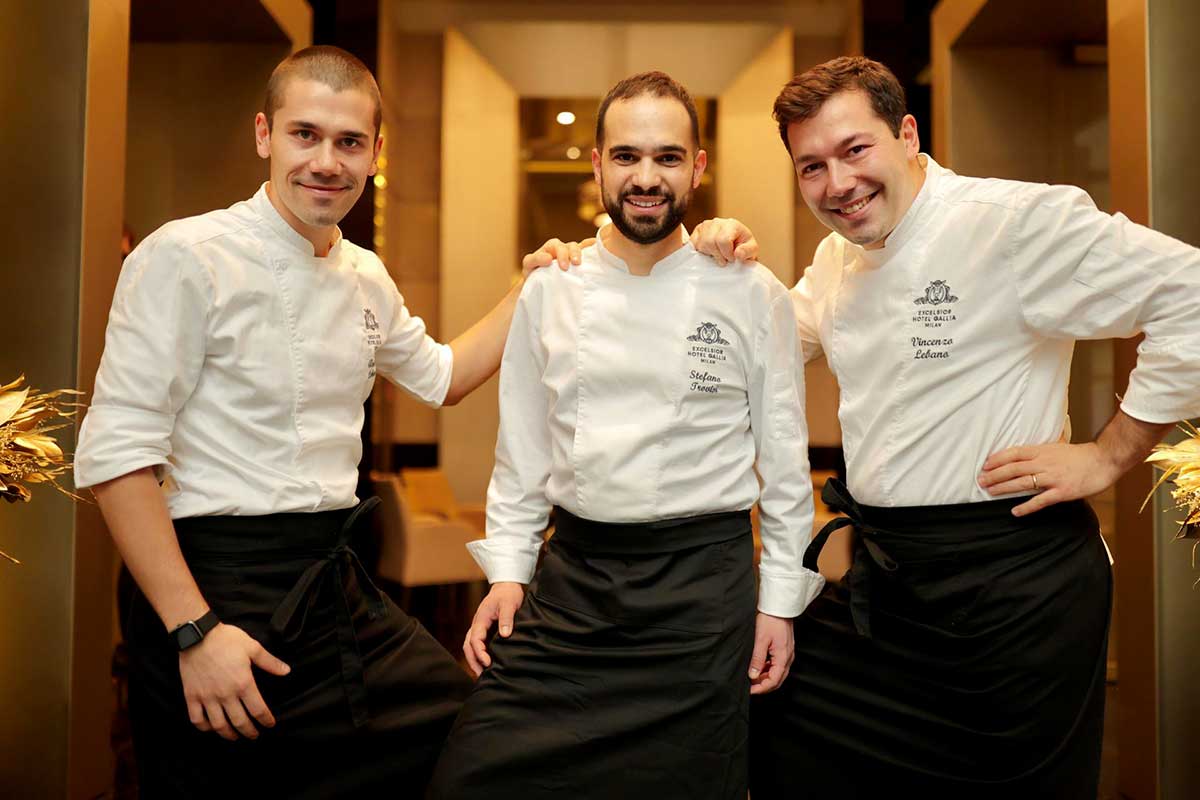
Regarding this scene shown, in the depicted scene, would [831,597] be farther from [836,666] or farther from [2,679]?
[2,679]

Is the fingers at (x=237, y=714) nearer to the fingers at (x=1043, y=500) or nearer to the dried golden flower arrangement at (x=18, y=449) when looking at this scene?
the dried golden flower arrangement at (x=18, y=449)

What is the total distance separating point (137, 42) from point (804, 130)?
3954 millimetres

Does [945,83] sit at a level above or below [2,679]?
above

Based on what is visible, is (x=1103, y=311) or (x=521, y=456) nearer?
(x=1103, y=311)

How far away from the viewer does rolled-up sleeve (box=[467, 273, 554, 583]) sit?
222 centimetres

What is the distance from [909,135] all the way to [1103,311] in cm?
53

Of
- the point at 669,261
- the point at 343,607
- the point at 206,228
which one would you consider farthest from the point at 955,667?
the point at 206,228

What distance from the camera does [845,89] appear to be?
2.06 m

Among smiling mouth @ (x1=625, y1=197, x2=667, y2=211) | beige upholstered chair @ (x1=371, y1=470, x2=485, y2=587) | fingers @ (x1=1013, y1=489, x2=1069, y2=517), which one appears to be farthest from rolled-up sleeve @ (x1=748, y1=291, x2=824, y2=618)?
beige upholstered chair @ (x1=371, y1=470, x2=485, y2=587)

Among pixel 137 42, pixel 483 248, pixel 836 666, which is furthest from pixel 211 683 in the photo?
pixel 483 248

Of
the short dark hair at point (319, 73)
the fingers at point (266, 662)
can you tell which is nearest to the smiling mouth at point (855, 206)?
the short dark hair at point (319, 73)

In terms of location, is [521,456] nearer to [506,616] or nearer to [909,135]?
[506,616]

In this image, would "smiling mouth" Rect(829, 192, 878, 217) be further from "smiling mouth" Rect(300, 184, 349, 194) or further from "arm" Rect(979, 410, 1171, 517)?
"smiling mouth" Rect(300, 184, 349, 194)

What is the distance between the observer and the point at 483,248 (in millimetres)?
7188
